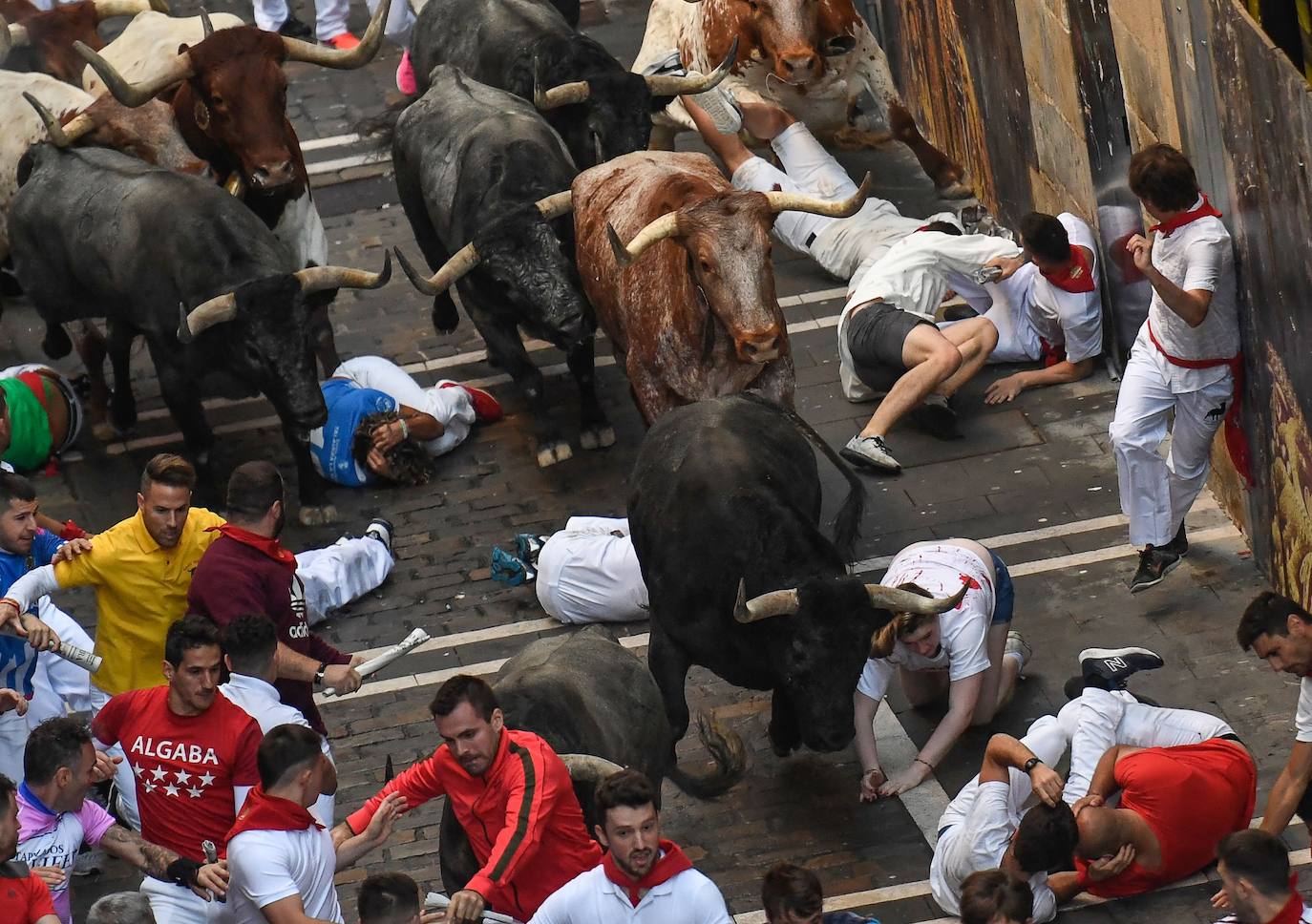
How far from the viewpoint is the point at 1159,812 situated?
890 centimetres

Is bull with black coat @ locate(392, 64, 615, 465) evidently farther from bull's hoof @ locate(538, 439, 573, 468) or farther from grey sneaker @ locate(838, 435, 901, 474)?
grey sneaker @ locate(838, 435, 901, 474)

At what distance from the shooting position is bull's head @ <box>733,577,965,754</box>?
9.40m

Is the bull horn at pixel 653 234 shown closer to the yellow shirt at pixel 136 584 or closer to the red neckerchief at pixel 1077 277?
the red neckerchief at pixel 1077 277

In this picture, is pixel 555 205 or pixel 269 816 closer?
pixel 269 816

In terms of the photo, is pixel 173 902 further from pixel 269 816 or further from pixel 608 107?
pixel 608 107

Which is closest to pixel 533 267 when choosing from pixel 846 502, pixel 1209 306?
pixel 846 502

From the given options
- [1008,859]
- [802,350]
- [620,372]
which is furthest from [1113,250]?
[1008,859]

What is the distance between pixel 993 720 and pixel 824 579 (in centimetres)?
151

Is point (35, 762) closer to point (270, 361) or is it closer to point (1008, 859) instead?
point (1008, 859)

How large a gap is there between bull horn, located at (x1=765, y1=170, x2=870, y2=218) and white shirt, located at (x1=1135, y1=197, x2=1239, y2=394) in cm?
182

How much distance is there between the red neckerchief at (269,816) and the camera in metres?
7.63

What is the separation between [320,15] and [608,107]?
641cm

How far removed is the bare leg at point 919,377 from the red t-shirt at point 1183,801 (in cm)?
418

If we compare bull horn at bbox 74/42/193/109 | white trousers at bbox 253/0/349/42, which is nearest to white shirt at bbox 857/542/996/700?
bull horn at bbox 74/42/193/109
